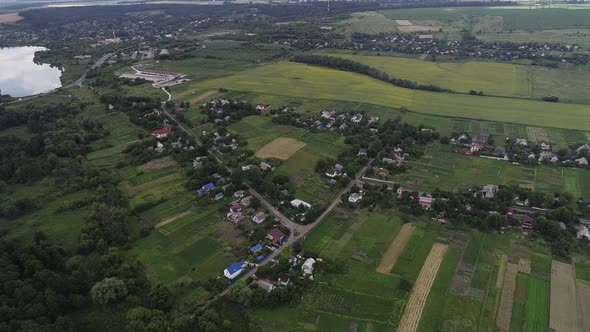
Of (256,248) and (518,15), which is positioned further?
(518,15)

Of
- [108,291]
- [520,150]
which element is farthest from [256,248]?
[520,150]

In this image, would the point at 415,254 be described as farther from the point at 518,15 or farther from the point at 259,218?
Answer: the point at 518,15

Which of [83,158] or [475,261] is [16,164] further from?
[475,261]

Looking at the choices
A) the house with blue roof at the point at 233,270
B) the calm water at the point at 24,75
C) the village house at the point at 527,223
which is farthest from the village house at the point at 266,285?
the calm water at the point at 24,75

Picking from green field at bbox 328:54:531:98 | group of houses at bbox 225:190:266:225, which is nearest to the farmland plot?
group of houses at bbox 225:190:266:225

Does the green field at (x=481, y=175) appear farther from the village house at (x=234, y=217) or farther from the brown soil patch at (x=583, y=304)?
the village house at (x=234, y=217)

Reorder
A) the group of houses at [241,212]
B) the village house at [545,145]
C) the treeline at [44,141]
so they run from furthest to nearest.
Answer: the village house at [545,145]
the treeline at [44,141]
the group of houses at [241,212]
